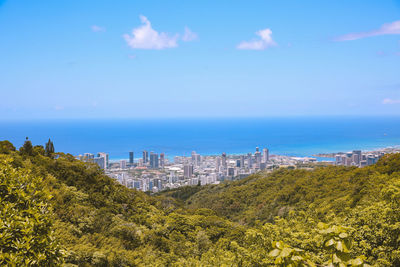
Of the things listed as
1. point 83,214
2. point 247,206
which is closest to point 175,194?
point 247,206

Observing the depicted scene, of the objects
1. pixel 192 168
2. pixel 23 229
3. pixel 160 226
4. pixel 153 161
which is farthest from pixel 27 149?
pixel 153 161

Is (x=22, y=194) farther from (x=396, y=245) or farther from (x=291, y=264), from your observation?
(x=396, y=245)

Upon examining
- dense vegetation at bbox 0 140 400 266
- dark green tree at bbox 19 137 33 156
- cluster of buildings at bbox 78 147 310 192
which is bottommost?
cluster of buildings at bbox 78 147 310 192

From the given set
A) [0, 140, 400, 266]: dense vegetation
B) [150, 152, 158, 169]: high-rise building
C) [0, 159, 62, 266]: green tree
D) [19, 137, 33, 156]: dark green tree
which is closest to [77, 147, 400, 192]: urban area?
[150, 152, 158, 169]: high-rise building

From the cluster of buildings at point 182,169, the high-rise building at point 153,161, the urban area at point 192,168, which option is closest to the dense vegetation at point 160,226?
the urban area at point 192,168

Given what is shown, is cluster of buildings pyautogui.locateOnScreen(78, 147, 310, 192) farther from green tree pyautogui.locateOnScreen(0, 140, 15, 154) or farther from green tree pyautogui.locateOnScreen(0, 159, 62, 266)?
green tree pyautogui.locateOnScreen(0, 159, 62, 266)

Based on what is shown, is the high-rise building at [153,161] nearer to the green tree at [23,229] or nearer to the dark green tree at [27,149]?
the dark green tree at [27,149]
